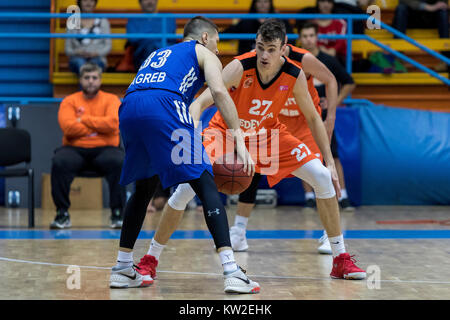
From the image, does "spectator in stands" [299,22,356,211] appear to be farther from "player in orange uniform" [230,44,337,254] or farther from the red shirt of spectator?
"player in orange uniform" [230,44,337,254]

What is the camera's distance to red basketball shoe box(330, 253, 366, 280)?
16.1 ft

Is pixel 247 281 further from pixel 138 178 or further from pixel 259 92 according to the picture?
pixel 259 92

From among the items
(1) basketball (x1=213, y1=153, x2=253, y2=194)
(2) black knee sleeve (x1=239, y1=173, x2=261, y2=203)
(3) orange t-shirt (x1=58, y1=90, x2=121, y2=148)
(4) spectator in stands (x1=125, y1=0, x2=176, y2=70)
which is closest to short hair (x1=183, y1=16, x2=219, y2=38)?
(1) basketball (x1=213, y1=153, x2=253, y2=194)

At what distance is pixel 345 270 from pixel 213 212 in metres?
1.11

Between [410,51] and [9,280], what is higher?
[410,51]

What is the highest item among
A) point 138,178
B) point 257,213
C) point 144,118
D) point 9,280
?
point 144,118

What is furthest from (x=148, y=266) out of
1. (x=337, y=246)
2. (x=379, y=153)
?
(x=379, y=153)

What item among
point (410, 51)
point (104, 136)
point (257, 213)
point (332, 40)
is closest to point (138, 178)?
point (104, 136)

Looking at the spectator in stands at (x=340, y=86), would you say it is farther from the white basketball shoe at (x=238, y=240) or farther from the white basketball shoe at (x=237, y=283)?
the white basketball shoe at (x=237, y=283)

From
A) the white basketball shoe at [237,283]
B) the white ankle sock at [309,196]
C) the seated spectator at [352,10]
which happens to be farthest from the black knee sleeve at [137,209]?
the seated spectator at [352,10]

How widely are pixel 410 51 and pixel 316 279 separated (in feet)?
27.2

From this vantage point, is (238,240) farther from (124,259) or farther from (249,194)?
(124,259)

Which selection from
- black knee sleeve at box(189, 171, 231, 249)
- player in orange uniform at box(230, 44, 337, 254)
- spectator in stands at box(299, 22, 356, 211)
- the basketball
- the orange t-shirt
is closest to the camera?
black knee sleeve at box(189, 171, 231, 249)
